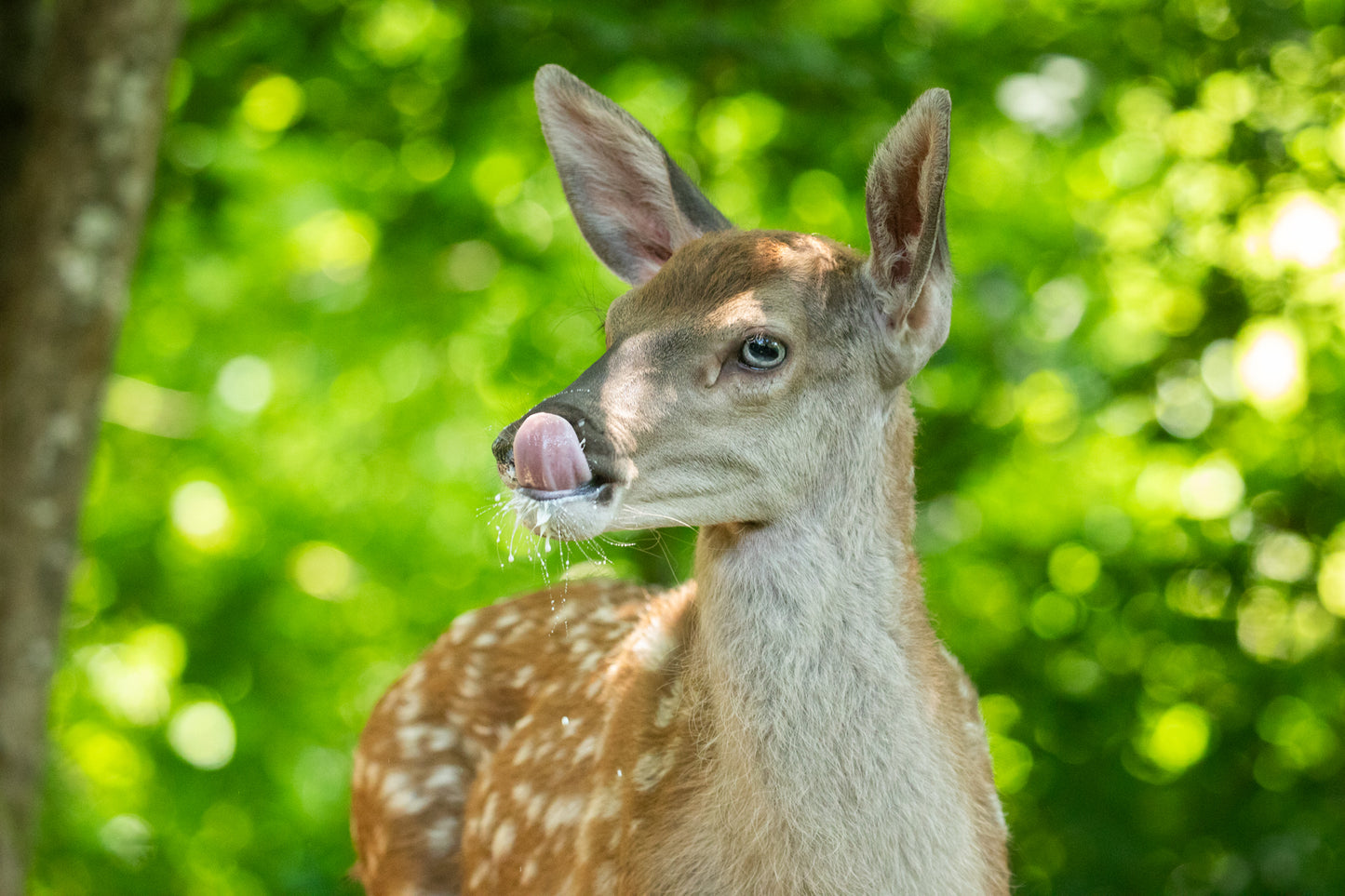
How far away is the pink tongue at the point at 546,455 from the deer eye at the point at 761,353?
0.40 metres

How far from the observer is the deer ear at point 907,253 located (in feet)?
7.61

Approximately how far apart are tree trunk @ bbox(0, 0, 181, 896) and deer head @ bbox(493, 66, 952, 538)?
231 centimetres

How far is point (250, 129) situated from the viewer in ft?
16.1

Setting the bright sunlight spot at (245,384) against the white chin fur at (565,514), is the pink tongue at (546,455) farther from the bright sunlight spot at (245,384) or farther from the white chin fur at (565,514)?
the bright sunlight spot at (245,384)

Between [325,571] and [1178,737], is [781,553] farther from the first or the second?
[325,571]

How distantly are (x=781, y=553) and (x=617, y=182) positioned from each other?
107cm

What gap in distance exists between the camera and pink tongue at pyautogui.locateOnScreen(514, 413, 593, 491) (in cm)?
204

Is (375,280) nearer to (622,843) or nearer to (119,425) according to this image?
(119,425)

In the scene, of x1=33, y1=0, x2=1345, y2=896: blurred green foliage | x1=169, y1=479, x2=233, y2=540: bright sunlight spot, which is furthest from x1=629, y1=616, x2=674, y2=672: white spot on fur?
x1=169, y1=479, x2=233, y2=540: bright sunlight spot

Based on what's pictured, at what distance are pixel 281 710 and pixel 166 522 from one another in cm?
104

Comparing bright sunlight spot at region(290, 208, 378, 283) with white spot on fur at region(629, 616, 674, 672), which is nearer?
white spot on fur at region(629, 616, 674, 672)

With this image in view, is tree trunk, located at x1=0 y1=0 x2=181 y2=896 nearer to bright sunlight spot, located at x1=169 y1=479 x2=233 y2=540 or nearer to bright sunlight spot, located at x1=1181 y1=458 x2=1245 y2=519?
bright sunlight spot, located at x1=169 y1=479 x2=233 y2=540

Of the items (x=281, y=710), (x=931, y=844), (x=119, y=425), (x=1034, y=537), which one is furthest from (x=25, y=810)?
(x=1034, y=537)

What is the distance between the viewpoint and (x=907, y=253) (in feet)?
8.07
